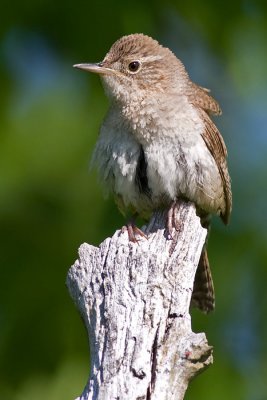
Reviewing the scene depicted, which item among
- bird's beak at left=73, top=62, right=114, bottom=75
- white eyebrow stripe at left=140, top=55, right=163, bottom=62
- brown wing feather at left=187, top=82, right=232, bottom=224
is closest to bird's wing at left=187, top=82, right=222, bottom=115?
brown wing feather at left=187, top=82, right=232, bottom=224

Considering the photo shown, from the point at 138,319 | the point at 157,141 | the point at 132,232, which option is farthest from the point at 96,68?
the point at 138,319

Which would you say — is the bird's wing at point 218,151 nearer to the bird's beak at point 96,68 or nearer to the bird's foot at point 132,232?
the bird's beak at point 96,68

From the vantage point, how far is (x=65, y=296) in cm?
757

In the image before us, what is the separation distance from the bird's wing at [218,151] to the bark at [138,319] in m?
1.58

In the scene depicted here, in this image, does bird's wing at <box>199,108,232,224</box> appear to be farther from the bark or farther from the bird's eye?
the bark

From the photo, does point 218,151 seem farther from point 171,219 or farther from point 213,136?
point 171,219

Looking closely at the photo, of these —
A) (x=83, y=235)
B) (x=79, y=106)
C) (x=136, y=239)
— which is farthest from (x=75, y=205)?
(x=136, y=239)

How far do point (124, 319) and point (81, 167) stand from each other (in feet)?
9.17

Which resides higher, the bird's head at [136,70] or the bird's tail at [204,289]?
the bird's head at [136,70]

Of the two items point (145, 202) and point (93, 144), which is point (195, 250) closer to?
point (145, 202)

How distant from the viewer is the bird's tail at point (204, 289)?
725cm

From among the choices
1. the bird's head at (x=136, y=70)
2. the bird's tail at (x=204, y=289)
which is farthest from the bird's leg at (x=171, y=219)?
the bird's head at (x=136, y=70)

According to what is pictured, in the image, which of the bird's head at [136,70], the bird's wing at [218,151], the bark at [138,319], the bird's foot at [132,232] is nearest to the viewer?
the bark at [138,319]

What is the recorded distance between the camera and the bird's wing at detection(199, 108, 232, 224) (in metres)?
6.93
